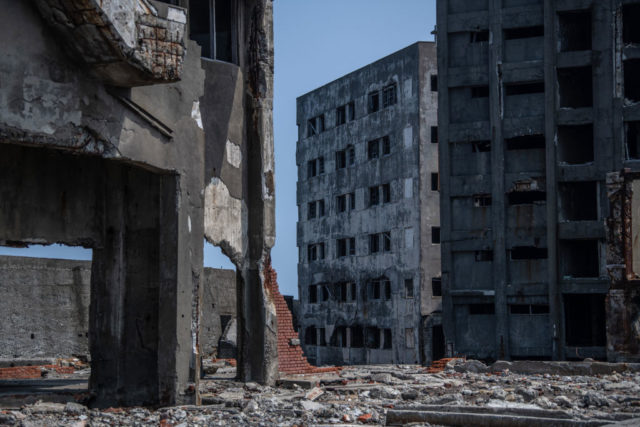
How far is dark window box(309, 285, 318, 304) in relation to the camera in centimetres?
4820

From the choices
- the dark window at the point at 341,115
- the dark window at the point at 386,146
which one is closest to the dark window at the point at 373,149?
the dark window at the point at 386,146

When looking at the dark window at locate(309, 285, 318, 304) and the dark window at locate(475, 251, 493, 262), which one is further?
A: the dark window at locate(309, 285, 318, 304)

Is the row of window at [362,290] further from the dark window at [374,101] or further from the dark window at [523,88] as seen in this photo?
the dark window at [523,88]

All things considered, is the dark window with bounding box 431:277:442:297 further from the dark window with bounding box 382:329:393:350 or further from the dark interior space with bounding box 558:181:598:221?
the dark interior space with bounding box 558:181:598:221

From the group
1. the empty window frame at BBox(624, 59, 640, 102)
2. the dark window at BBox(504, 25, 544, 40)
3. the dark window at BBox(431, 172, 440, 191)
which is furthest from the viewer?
the dark window at BBox(431, 172, 440, 191)

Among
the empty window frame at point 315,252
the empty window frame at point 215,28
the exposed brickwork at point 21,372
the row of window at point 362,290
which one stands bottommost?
the exposed brickwork at point 21,372

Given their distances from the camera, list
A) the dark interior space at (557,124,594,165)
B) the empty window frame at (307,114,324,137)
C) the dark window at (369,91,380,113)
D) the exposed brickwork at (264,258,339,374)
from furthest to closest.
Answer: the empty window frame at (307,114,324,137) < the dark window at (369,91,380,113) < the dark interior space at (557,124,594,165) < the exposed brickwork at (264,258,339,374)

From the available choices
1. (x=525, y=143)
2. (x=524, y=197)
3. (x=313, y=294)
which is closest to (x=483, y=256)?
(x=524, y=197)

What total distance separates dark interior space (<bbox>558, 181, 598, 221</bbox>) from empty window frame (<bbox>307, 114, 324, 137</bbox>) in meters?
21.0

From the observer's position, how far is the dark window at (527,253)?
31.0 metres

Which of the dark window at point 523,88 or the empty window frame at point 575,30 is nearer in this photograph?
the empty window frame at point 575,30

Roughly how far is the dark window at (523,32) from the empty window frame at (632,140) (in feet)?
15.5

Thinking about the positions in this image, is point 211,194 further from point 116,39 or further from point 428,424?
point 428,424

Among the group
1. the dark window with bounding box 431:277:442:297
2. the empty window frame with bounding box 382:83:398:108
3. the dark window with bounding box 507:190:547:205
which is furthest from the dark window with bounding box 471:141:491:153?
the empty window frame with bounding box 382:83:398:108
